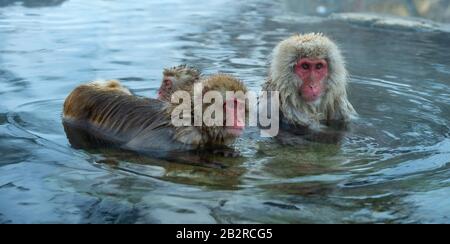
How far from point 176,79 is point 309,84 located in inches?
43.1

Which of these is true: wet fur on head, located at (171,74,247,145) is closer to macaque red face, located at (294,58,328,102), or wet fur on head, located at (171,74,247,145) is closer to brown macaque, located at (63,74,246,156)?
brown macaque, located at (63,74,246,156)

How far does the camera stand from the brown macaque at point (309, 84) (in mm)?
5641

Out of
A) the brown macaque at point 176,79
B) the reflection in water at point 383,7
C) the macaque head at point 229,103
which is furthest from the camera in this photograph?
the reflection in water at point 383,7

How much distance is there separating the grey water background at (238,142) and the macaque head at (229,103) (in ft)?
0.65

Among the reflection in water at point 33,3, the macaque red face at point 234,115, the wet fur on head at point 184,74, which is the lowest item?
the macaque red face at point 234,115

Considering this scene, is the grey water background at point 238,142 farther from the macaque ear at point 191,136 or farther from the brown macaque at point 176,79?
the brown macaque at point 176,79

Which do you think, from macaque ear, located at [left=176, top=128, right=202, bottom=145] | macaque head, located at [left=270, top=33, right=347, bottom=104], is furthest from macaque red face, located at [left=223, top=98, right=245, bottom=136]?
macaque head, located at [left=270, top=33, right=347, bottom=104]

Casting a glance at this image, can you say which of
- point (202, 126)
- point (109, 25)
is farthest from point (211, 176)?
point (109, 25)

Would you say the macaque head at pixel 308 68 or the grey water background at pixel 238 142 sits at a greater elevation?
the macaque head at pixel 308 68

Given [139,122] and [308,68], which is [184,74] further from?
[308,68]

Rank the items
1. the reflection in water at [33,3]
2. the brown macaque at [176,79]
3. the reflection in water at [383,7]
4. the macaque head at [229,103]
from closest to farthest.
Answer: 1. the macaque head at [229,103]
2. the brown macaque at [176,79]
3. the reflection in water at [383,7]
4. the reflection in water at [33,3]

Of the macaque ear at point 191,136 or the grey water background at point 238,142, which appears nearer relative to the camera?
the grey water background at point 238,142

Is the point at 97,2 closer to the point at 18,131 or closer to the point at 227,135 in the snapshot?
the point at 18,131

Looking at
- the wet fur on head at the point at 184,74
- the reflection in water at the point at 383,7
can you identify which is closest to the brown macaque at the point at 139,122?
the wet fur on head at the point at 184,74
